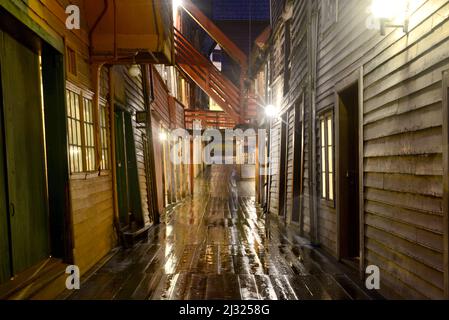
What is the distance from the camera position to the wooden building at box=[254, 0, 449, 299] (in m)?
3.24

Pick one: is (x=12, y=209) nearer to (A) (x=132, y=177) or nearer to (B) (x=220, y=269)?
(B) (x=220, y=269)

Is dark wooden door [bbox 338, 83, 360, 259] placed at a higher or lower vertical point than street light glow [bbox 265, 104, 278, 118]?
lower

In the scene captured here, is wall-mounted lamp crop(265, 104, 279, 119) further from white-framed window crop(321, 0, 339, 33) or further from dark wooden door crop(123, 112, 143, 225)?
white-framed window crop(321, 0, 339, 33)

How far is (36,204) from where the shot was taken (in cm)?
434

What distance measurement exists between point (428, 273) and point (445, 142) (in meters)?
1.18

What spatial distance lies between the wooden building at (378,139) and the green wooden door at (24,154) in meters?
3.81

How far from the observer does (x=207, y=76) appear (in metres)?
16.3

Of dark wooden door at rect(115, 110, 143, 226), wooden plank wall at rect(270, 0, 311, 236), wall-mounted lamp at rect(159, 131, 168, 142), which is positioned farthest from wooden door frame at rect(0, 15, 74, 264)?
wall-mounted lamp at rect(159, 131, 168, 142)

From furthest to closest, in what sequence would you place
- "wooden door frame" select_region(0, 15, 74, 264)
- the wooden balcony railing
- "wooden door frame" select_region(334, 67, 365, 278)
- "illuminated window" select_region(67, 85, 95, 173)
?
the wooden balcony railing < "illuminated window" select_region(67, 85, 95, 173) < "wooden door frame" select_region(334, 67, 365, 278) < "wooden door frame" select_region(0, 15, 74, 264)

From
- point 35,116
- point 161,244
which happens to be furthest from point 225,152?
point 35,116

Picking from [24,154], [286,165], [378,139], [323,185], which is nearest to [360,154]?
[378,139]

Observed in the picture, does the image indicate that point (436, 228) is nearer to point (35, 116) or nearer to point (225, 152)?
point (35, 116)

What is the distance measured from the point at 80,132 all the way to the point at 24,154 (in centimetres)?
136

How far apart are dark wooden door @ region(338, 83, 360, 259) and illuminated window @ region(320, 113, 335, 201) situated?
→ 0.43 metres
